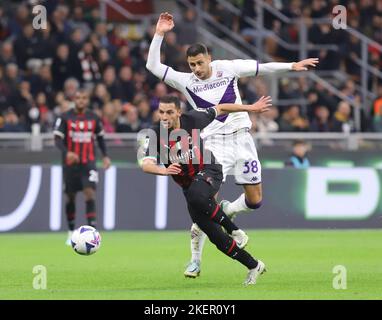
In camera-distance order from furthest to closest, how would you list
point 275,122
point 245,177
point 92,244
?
1. point 275,122
2. point 245,177
3. point 92,244

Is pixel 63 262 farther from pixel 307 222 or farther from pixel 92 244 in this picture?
pixel 307 222

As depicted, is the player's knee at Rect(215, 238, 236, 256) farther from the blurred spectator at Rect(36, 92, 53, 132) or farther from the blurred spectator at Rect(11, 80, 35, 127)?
the blurred spectator at Rect(11, 80, 35, 127)

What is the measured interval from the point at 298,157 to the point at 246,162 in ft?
21.7

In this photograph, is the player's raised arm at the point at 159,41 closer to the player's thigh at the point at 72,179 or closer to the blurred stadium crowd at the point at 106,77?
the player's thigh at the point at 72,179

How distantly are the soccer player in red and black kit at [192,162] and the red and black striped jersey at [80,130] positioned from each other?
225 inches

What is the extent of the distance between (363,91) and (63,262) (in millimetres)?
11813

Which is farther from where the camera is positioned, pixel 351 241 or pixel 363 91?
pixel 363 91

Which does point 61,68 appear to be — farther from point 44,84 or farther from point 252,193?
point 252,193

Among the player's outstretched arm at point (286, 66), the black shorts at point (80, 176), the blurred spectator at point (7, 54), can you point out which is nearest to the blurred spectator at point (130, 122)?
the blurred spectator at point (7, 54)

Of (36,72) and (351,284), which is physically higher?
(36,72)

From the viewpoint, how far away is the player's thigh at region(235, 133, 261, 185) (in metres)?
12.9

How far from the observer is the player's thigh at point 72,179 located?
16844 millimetres

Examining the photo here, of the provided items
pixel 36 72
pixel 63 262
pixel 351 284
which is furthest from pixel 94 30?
pixel 351 284

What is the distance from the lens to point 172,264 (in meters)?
13.5
